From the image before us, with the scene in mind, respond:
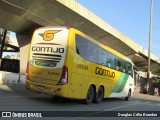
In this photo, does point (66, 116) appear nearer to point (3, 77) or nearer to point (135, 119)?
point (135, 119)

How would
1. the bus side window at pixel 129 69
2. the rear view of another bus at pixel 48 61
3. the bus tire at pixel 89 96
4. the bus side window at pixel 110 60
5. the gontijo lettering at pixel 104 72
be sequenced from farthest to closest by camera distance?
the bus side window at pixel 129 69, the bus side window at pixel 110 60, the gontijo lettering at pixel 104 72, the bus tire at pixel 89 96, the rear view of another bus at pixel 48 61

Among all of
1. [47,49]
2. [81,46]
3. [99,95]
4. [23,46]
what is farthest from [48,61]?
[23,46]

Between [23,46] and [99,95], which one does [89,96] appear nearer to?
[99,95]

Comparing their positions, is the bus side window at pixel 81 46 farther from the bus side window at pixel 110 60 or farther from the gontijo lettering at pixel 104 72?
the bus side window at pixel 110 60

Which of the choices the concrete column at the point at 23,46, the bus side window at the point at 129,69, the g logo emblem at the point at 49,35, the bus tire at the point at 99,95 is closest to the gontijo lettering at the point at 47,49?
the g logo emblem at the point at 49,35

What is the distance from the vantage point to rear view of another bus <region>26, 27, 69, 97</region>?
14.6 metres

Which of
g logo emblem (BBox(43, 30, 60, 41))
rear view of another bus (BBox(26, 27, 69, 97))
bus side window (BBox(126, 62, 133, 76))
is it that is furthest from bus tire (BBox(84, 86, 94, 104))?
bus side window (BBox(126, 62, 133, 76))

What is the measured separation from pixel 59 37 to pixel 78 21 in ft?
51.6

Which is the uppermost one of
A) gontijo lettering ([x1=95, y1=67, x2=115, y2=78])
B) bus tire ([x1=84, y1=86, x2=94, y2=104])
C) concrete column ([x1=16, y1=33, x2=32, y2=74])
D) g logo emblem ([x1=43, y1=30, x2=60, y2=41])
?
concrete column ([x1=16, y1=33, x2=32, y2=74])

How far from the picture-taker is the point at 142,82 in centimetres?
5150

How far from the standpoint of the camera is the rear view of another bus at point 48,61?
14609 millimetres

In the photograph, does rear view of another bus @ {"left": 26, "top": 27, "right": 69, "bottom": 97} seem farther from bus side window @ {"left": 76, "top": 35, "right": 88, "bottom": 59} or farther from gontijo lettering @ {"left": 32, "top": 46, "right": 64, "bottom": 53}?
bus side window @ {"left": 76, "top": 35, "right": 88, "bottom": 59}

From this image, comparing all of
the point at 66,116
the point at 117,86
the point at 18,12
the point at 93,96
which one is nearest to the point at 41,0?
the point at 18,12

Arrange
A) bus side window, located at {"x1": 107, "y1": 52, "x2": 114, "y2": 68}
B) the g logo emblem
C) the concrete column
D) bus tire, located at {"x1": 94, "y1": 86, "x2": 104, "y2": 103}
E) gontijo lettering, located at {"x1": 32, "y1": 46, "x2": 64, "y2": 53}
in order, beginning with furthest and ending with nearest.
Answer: the concrete column < bus side window, located at {"x1": 107, "y1": 52, "x2": 114, "y2": 68} < bus tire, located at {"x1": 94, "y1": 86, "x2": 104, "y2": 103} < the g logo emblem < gontijo lettering, located at {"x1": 32, "y1": 46, "x2": 64, "y2": 53}
